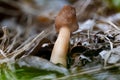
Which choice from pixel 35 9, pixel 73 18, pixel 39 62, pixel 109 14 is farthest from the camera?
pixel 35 9

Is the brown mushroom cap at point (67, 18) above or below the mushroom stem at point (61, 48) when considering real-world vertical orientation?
above

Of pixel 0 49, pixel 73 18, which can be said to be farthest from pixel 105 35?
pixel 0 49

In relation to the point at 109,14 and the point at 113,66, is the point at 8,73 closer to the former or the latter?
the point at 113,66

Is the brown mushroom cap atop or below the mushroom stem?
atop

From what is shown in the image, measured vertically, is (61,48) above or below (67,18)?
below

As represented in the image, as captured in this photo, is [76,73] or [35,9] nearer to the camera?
[76,73]
